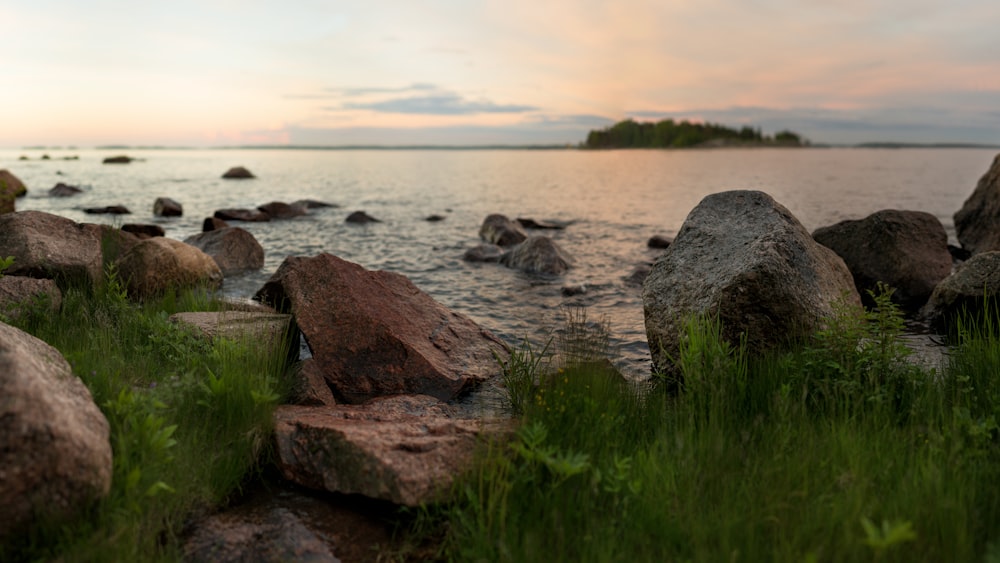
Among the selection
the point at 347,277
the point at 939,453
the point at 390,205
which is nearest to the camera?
the point at 939,453

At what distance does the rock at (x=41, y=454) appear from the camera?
3.41 meters

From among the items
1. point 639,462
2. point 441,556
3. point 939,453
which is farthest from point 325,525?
point 939,453

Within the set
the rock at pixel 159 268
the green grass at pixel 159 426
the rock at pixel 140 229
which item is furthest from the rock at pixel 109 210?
the green grass at pixel 159 426

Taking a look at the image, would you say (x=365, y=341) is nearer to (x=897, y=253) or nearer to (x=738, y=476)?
(x=738, y=476)

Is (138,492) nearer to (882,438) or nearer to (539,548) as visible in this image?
(539,548)

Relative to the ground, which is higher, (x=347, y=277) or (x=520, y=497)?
(x=347, y=277)

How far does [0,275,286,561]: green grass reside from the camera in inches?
144

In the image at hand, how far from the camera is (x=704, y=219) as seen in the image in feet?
28.5

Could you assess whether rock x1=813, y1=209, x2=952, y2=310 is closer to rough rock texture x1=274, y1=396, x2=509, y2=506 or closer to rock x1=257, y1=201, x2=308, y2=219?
rough rock texture x1=274, y1=396, x2=509, y2=506

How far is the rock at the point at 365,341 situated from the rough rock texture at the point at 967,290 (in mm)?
8179

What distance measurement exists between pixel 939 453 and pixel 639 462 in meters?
2.24

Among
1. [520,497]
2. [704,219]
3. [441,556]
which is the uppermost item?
[704,219]

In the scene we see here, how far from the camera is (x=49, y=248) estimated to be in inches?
389

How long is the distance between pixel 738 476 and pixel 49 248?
415 inches
